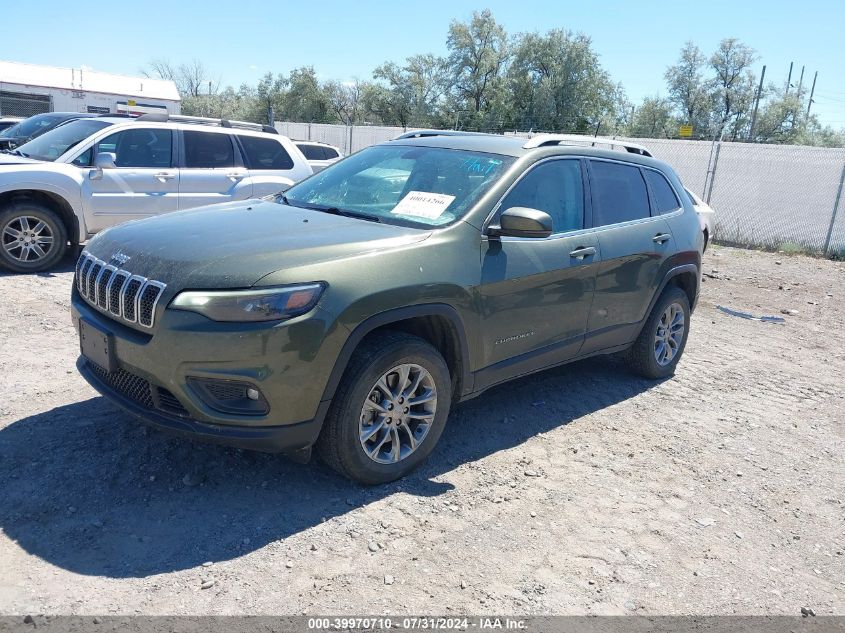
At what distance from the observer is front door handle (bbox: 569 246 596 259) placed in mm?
4656

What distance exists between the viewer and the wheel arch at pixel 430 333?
3430mm

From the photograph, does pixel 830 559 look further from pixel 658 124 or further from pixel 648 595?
pixel 658 124

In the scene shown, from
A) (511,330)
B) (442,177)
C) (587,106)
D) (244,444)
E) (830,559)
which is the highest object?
(587,106)

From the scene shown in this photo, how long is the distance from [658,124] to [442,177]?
49185mm

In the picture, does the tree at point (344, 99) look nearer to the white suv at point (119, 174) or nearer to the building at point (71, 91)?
the building at point (71, 91)

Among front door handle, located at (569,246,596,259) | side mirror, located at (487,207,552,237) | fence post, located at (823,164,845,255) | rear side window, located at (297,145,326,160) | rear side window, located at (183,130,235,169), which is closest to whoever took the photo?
side mirror, located at (487,207,552,237)

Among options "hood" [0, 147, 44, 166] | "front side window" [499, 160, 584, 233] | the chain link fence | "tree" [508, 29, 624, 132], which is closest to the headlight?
"front side window" [499, 160, 584, 233]

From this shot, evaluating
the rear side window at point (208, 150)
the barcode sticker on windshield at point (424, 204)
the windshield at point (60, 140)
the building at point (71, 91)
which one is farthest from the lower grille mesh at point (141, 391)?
the building at point (71, 91)

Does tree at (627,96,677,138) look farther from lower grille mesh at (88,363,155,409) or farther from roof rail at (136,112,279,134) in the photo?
lower grille mesh at (88,363,155,409)

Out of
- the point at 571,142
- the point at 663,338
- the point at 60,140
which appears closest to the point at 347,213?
the point at 571,142

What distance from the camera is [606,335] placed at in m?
5.16

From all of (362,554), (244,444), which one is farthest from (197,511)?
(362,554)

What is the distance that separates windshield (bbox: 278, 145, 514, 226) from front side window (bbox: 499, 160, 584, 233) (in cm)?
18

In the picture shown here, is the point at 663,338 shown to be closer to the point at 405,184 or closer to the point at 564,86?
the point at 405,184
